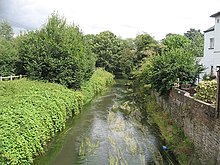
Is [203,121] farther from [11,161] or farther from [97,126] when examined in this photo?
[97,126]

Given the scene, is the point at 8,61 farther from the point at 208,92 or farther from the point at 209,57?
the point at 208,92

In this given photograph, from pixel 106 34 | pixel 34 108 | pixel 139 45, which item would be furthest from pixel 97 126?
pixel 106 34

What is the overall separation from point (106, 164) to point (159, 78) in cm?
978

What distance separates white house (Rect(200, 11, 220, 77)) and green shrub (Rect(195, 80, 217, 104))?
36.9 ft

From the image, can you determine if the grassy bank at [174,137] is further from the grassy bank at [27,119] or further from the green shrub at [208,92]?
the grassy bank at [27,119]

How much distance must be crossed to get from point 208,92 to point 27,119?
27.5 feet

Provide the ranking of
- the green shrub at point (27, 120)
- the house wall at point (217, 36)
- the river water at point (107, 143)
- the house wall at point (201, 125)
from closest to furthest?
the green shrub at point (27, 120), the house wall at point (201, 125), the river water at point (107, 143), the house wall at point (217, 36)

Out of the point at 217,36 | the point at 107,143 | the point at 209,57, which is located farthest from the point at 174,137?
the point at 209,57

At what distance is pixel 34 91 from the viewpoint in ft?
59.5

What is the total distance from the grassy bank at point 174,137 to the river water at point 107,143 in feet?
1.48

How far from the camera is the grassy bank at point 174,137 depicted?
12.6 m

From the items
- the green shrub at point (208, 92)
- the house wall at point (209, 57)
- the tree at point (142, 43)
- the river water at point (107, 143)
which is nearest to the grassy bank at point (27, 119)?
the river water at point (107, 143)

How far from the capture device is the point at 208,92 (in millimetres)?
13242

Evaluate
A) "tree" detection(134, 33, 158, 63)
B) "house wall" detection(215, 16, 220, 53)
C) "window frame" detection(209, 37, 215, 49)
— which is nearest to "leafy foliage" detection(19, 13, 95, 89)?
"window frame" detection(209, 37, 215, 49)
